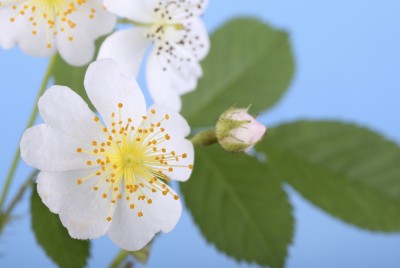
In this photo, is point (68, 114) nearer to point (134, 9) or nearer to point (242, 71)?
point (134, 9)

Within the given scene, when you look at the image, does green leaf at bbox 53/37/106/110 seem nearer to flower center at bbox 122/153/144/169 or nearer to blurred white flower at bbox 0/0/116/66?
blurred white flower at bbox 0/0/116/66

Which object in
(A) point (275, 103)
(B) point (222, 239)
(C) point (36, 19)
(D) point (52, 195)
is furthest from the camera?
(A) point (275, 103)

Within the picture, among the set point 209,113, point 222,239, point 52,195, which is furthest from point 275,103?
point 52,195

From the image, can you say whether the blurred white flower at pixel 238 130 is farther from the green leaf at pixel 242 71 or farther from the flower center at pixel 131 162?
the green leaf at pixel 242 71

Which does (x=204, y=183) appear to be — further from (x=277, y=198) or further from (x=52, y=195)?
(x=52, y=195)

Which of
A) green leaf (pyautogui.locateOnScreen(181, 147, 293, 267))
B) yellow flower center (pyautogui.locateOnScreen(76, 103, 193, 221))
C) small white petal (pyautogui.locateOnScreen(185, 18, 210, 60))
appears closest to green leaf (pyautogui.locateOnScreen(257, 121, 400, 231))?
green leaf (pyautogui.locateOnScreen(181, 147, 293, 267))

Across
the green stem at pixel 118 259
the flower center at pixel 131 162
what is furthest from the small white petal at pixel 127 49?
the green stem at pixel 118 259
